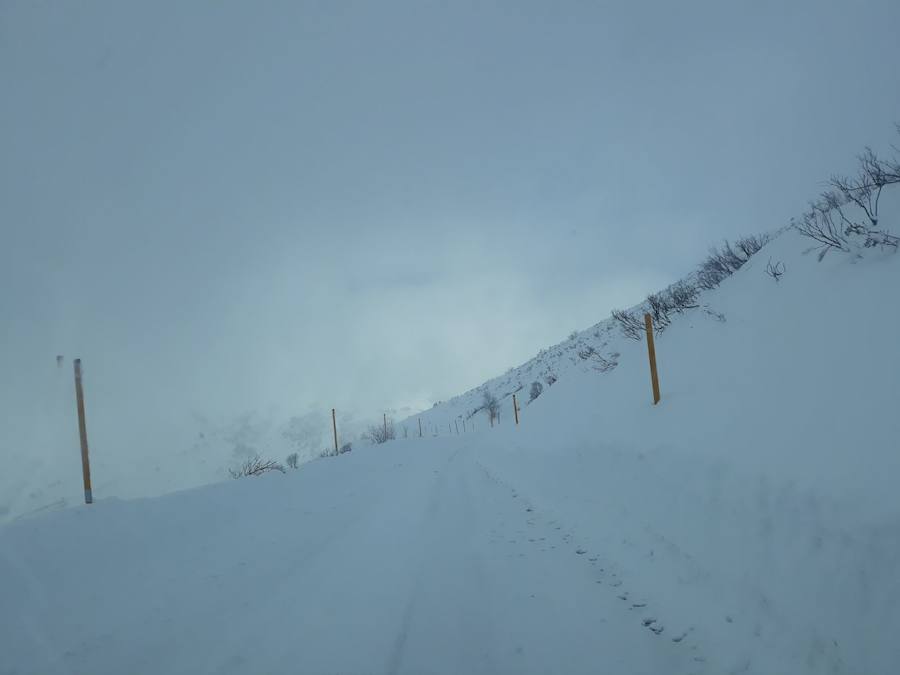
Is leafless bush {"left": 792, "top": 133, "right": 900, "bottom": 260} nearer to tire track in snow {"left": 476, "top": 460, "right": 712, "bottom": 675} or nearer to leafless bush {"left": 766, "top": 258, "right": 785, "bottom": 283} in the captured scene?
leafless bush {"left": 766, "top": 258, "right": 785, "bottom": 283}

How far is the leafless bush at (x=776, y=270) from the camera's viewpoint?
7.33m

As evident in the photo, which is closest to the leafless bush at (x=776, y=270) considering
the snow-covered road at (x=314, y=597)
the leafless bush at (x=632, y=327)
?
the leafless bush at (x=632, y=327)

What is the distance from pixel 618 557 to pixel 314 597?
3.18 m

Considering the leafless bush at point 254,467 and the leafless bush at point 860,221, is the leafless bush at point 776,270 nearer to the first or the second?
the leafless bush at point 860,221

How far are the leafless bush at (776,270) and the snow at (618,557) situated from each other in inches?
8.7

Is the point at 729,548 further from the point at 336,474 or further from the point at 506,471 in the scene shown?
the point at 336,474

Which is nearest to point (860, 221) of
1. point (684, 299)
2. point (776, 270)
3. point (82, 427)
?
point (776, 270)

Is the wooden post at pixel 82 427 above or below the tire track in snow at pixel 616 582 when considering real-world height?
above

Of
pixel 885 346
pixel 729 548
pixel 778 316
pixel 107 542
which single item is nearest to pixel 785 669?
pixel 729 548

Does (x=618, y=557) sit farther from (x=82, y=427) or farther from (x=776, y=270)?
(x=82, y=427)

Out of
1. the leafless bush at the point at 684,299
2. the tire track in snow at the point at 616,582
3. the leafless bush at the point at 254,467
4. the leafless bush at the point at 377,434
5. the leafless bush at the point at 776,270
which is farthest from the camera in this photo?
the leafless bush at the point at 377,434

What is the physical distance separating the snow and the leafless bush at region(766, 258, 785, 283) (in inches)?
8.7

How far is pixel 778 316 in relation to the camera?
6297 mm

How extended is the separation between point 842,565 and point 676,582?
1338 millimetres
